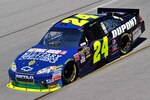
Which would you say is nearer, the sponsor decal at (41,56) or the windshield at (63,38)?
the sponsor decal at (41,56)

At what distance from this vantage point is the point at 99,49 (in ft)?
44.4

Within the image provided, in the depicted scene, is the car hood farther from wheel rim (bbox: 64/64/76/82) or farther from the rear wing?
the rear wing

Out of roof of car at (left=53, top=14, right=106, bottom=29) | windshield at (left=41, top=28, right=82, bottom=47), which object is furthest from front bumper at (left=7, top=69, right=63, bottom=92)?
roof of car at (left=53, top=14, right=106, bottom=29)

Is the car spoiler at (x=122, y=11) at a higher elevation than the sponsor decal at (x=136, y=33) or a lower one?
higher

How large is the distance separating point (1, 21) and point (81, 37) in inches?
371

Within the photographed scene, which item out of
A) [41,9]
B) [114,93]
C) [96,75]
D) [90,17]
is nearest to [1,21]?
[41,9]

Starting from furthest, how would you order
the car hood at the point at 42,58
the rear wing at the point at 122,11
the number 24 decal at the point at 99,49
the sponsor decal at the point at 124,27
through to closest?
the rear wing at the point at 122,11 < the sponsor decal at the point at 124,27 < the number 24 decal at the point at 99,49 < the car hood at the point at 42,58

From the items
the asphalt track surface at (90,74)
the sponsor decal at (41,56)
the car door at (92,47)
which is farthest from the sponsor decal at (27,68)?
the car door at (92,47)

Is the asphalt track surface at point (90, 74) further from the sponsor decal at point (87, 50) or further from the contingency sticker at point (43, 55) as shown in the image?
the contingency sticker at point (43, 55)

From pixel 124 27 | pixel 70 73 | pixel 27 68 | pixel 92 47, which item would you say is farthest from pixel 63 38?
pixel 124 27

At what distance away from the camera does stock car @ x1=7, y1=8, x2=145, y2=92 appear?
12133 mm

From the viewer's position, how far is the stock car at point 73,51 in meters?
12.1

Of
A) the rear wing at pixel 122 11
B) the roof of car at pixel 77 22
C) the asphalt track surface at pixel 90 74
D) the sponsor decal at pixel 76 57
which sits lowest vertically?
the asphalt track surface at pixel 90 74

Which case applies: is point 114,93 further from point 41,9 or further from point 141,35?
point 41,9
